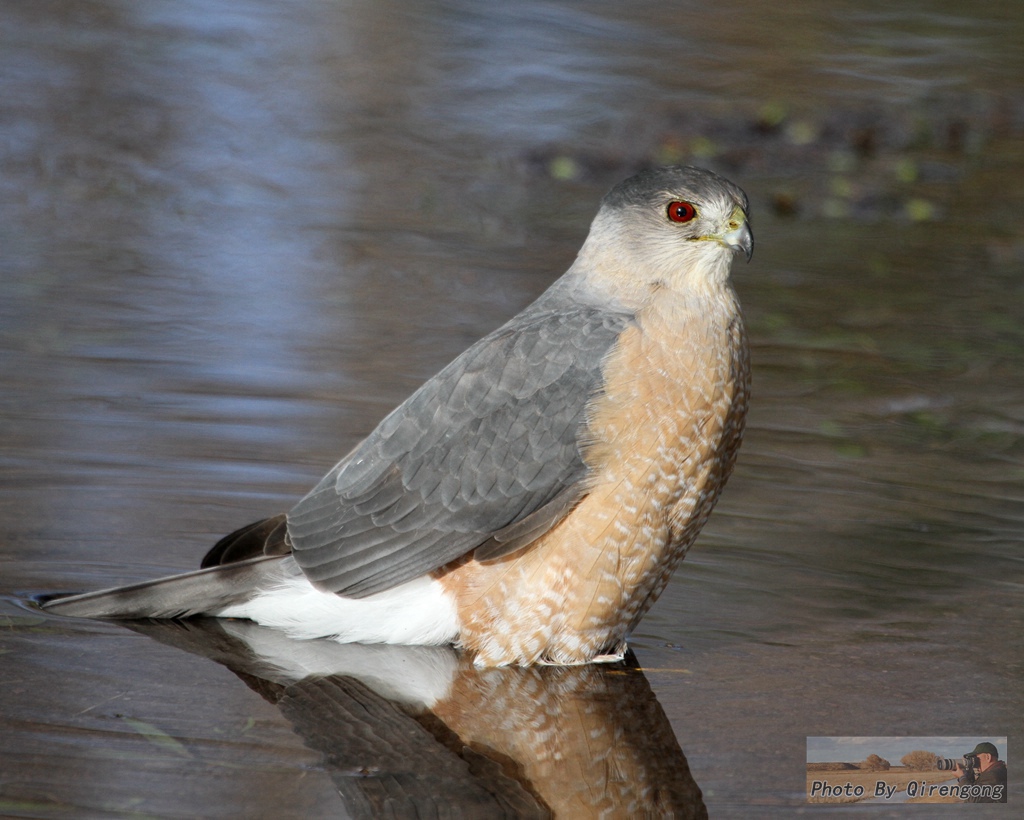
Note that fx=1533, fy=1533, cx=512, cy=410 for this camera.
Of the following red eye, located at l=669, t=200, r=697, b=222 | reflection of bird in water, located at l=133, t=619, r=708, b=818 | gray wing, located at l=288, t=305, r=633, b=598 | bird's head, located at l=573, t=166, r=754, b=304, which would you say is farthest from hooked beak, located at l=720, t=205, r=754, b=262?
reflection of bird in water, located at l=133, t=619, r=708, b=818

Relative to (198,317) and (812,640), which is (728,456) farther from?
(198,317)

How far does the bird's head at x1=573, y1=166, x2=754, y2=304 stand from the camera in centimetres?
495

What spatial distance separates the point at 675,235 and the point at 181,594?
198 cm

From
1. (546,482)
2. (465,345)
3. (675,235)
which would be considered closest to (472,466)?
(546,482)

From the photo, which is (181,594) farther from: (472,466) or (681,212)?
(681,212)

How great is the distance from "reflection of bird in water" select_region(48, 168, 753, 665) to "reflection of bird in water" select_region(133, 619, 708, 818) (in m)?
0.11

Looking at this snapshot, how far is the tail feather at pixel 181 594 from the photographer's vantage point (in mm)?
4977

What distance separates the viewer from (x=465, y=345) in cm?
812

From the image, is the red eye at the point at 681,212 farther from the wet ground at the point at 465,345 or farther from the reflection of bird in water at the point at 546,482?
the wet ground at the point at 465,345

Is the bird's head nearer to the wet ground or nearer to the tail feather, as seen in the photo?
the wet ground

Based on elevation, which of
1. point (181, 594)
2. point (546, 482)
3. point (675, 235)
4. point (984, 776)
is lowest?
point (984, 776)

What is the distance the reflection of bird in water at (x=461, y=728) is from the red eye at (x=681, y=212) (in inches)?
57.4

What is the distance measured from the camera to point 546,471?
4.74 metres

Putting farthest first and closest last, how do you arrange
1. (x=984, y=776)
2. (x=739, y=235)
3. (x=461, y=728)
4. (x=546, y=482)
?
(x=739, y=235), (x=546, y=482), (x=461, y=728), (x=984, y=776)
